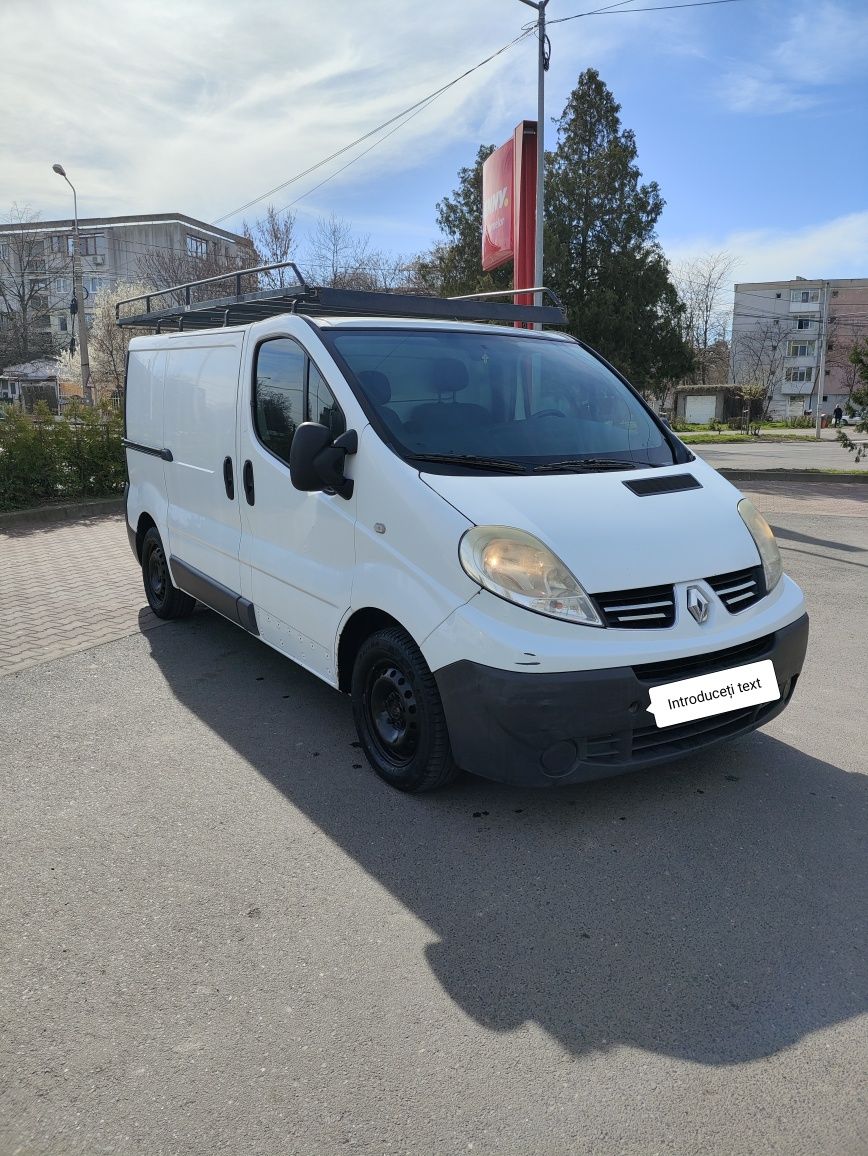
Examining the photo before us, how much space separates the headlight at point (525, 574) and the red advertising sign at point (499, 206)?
38.5 feet

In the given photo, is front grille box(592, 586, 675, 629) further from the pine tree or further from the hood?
the pine tree

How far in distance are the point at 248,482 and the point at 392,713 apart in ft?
5.25

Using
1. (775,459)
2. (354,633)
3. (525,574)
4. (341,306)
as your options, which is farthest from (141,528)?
(775,459)

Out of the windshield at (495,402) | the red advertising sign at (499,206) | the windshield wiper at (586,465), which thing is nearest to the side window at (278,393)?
the windshield at (495,402)

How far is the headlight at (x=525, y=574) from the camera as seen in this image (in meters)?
3.04

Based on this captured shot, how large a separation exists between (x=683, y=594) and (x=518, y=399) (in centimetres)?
136

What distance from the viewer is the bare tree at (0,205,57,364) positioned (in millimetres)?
57469

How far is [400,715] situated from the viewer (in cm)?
356

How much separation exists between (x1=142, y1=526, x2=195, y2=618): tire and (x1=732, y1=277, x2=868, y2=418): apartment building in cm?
7408

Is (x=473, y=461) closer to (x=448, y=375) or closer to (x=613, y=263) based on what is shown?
(x=448, y=375)

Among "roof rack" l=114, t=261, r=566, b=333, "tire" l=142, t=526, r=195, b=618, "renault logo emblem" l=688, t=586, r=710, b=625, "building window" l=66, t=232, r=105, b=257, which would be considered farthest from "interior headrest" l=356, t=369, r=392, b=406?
"building window" l=66, t=232, r=105, b=257

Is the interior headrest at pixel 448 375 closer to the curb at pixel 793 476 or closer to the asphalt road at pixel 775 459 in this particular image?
the curb at pixel 793 476

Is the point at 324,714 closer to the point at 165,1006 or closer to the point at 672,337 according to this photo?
the point at 165,1006

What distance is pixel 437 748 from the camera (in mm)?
3348
